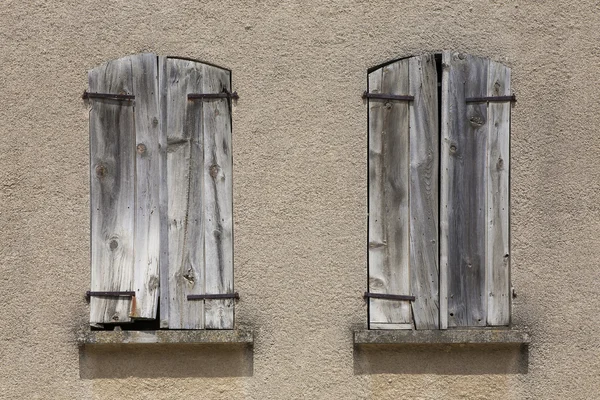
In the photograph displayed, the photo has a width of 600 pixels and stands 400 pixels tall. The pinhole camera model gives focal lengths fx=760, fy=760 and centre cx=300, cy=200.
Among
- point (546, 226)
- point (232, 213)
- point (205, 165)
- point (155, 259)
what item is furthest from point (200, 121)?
point (546, 226)

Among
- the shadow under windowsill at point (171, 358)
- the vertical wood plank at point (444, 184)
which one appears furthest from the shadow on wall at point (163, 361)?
the vertical wood plank at point (444, 184)

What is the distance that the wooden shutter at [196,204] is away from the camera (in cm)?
451

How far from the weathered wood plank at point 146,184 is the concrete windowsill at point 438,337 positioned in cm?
126

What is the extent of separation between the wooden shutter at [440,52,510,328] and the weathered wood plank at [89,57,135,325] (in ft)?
6.13

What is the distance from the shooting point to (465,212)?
14.9 ft

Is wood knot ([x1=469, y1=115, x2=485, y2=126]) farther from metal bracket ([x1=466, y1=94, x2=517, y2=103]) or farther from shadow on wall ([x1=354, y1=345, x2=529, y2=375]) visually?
shadow on wall ([x1=354, y1=345, x2=529, y2=375])

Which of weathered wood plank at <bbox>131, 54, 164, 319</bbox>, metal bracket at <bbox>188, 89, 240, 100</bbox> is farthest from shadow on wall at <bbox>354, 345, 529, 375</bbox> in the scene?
metal bracket at <bbox>188, 89, 240, 100</bbox>

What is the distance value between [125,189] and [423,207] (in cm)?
178

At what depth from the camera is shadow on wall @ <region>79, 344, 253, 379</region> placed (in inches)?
176

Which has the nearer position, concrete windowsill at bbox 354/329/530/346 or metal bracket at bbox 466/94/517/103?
concrete windowsill at bbox 354/329/530/346

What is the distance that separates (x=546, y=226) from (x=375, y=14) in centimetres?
163

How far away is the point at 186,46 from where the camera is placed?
4.54m

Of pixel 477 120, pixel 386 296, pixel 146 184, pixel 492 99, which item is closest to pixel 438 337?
pixel 386 296

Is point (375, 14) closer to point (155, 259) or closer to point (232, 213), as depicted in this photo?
point (232, 213)
